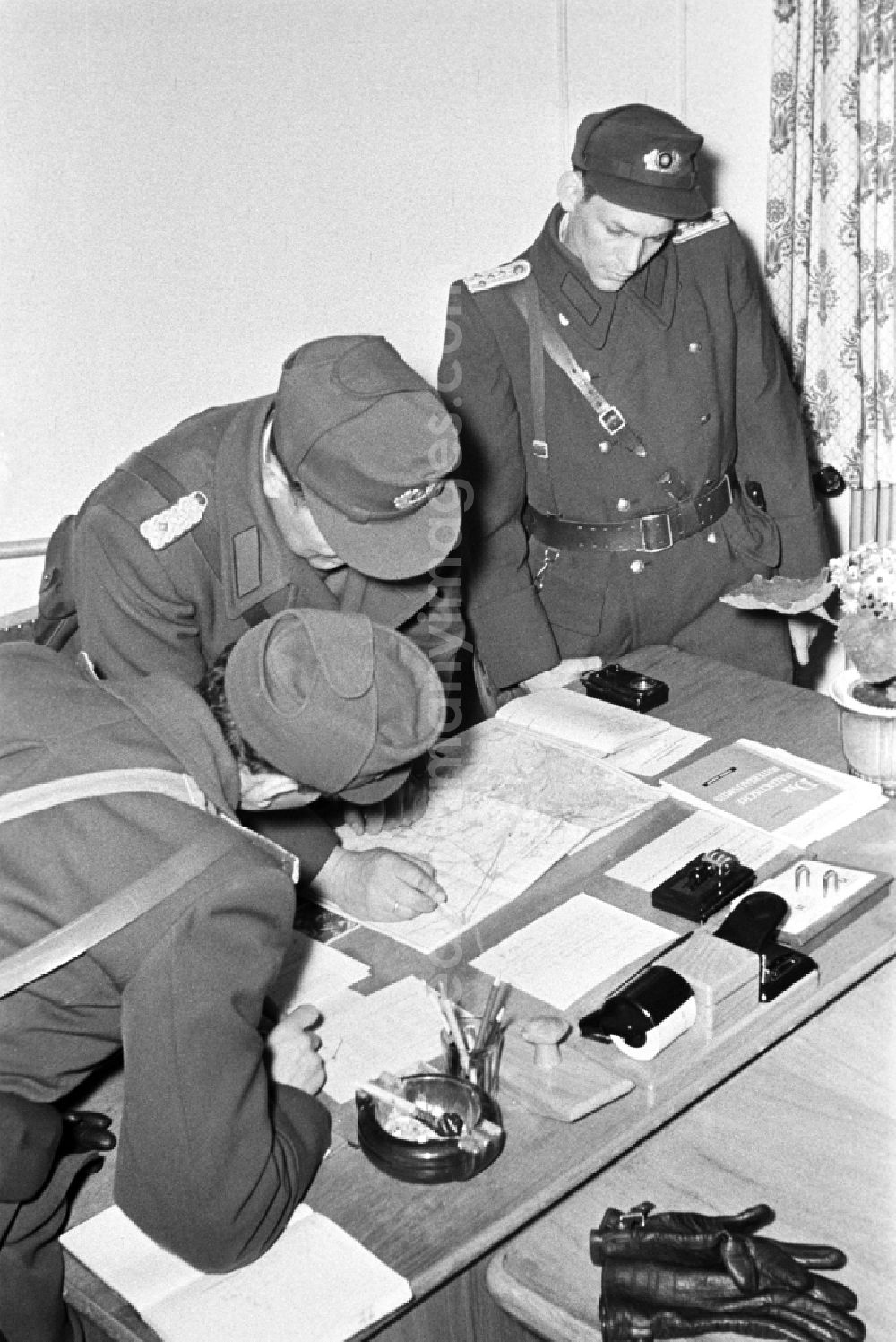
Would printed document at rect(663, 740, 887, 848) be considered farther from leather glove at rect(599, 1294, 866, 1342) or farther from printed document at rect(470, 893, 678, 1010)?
leather glove at rect(599, 1294, 866, 1342)

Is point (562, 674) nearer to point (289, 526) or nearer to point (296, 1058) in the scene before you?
point (289, 526)

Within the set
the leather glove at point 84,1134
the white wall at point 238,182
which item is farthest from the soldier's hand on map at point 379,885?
the white wall at point 238,182

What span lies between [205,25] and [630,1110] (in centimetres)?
245

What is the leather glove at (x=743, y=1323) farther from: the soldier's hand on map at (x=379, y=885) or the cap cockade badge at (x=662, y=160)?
the cap cockade badge at (x=662, y=160)

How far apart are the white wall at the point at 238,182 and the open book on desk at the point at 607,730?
119 centimetres

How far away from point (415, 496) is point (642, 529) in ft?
3.59

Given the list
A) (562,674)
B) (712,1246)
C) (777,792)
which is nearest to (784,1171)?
(712,1246)

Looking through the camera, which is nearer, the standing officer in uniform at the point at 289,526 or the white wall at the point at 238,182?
the standing officer in uniform at the point at 289,526

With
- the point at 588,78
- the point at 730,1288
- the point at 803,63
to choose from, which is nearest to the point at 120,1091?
the point at 730,1288

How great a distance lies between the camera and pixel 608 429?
10.5 feet

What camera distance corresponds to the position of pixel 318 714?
1642 millimetres

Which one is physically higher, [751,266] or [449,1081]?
[751,266]

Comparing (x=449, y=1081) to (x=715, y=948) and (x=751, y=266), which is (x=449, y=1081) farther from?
(x=751, y=266)

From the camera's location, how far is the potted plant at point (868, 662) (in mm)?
2412
